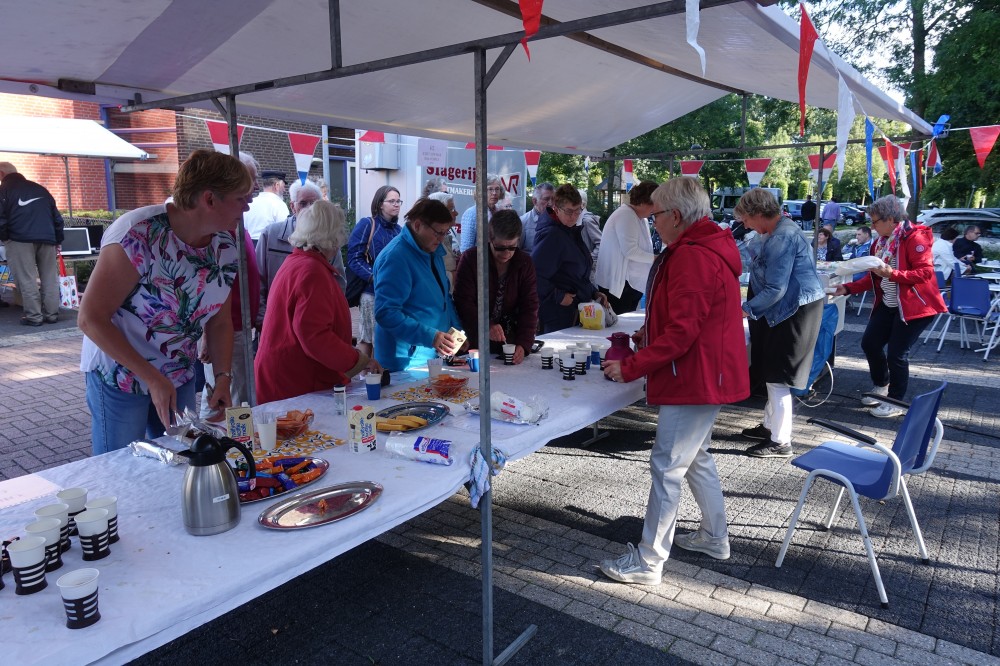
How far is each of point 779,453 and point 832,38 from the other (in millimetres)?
16103

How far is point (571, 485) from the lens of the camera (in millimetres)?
4109

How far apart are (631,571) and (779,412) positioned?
2134 millimetres

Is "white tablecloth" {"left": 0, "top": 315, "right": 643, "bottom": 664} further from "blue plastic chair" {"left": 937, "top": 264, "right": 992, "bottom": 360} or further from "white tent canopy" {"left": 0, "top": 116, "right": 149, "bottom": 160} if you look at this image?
"white tent canopy" {"left": 0, "top": 116, "right": 149, "bottom": 160}

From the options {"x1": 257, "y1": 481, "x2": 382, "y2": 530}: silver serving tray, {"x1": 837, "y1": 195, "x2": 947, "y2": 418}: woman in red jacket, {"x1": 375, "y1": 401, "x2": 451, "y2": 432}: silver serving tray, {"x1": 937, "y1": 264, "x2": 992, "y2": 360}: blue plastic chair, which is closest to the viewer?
{"x1": 257, "y1": 481, "x2": 382, "y2": 530}: silver serving tray

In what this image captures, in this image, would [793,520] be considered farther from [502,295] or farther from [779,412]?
[502,295]

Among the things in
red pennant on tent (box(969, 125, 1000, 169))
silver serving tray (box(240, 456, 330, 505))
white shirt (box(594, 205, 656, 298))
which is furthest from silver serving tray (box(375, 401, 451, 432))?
red pennant on tent (box(969, 125, 1000, 169))

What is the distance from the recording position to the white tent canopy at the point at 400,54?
107 inches

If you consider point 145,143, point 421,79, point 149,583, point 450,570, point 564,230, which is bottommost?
point 450,570

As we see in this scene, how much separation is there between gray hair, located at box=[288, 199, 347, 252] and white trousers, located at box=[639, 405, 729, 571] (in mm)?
1644

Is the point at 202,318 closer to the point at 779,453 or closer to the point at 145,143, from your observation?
the point at 779,453

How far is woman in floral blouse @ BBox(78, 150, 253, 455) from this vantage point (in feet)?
7.09

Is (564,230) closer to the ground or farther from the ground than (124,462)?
farther from the ground

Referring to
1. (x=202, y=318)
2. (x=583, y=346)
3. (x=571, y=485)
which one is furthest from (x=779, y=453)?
(x=202, y=318)

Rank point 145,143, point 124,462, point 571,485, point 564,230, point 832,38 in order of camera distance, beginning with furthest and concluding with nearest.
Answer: point 832,38 → point 145,143 → point 564,230 → point 571,485 → point 124,462
